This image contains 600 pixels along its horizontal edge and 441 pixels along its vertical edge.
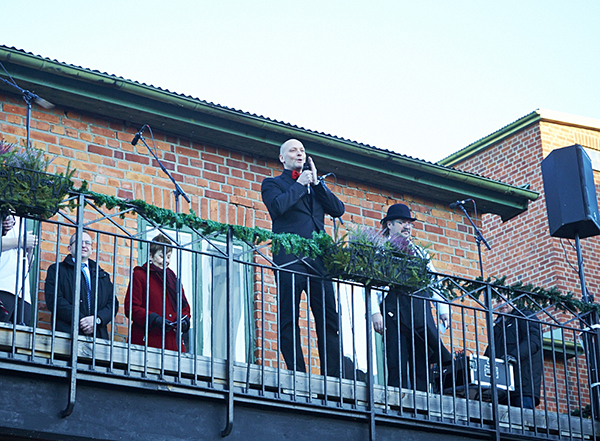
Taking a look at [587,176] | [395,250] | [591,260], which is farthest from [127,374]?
[591,260]

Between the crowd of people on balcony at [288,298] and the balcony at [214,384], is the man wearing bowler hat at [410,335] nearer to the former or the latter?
the crowd of people on balcony at [288,298]

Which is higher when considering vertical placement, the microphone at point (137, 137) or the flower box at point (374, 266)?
the microphone at point (137, 137)

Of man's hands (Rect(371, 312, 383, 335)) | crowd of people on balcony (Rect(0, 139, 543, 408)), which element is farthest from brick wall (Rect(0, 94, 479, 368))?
man's hands (Rect(371, 312, 383, 335))

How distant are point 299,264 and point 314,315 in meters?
0.38

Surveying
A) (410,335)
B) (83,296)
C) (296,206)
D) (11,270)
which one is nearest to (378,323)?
(410,335)

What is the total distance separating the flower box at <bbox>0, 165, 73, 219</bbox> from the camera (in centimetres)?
534

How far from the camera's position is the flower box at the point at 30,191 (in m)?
5.34

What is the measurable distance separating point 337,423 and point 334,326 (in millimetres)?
715

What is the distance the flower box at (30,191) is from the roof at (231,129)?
8.36ft

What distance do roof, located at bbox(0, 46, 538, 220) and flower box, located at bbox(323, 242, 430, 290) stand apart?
261 centimetres

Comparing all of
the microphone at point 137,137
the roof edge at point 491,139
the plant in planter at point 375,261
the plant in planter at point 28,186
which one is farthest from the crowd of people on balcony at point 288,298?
the roof edge at point 491,139

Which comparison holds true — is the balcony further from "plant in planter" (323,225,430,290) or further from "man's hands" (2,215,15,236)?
"man's hands" (2,215,15,236)

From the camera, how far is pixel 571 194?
8805 millimetres

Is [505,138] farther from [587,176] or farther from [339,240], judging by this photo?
[339,240]
